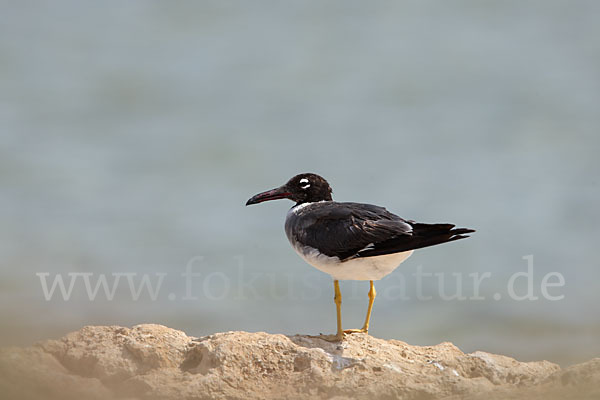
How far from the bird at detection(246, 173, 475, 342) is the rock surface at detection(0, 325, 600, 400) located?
804 millimetres

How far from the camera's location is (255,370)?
7207 mm

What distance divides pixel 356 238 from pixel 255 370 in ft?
6.05

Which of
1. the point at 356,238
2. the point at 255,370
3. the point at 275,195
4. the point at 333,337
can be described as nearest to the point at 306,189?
the point at 275,195

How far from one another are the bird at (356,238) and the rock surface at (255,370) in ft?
2.64

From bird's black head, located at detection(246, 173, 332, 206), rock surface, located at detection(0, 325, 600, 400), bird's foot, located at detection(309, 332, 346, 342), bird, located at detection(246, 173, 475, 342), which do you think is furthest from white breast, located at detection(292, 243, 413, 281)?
bird's black head, located at detection(246, 173, 332, 206)

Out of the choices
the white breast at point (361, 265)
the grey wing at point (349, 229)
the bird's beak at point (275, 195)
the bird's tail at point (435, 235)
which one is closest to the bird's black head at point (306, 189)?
the bird's beak at point (275, 195)

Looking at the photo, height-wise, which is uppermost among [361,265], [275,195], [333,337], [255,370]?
[275,195]

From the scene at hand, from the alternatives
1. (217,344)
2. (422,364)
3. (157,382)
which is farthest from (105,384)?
(422,364)

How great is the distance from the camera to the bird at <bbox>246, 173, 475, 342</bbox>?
7.91 meters

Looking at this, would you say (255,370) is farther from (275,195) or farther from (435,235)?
(275,195)

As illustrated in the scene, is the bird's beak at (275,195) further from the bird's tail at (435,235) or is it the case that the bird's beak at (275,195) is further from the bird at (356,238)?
the bird's tail at (435,235)

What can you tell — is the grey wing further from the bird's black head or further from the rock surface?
the rock surface

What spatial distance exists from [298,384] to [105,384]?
5.76 feet

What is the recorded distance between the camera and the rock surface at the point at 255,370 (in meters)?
6.73
